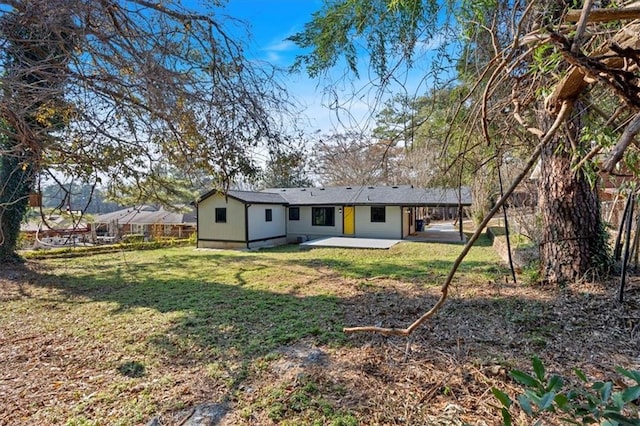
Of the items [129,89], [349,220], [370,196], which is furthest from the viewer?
[349,220]

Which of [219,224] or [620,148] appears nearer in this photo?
[620,148]

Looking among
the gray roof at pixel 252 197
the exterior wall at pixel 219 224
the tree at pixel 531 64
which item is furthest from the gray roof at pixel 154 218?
the tree at pixel 531 64

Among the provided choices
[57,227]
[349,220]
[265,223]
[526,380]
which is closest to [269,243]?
[265,223]

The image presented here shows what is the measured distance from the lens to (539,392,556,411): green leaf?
96 cm

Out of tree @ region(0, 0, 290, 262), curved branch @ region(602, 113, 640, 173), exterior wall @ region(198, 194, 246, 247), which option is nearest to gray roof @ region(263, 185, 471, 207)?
exterior wall @ region(198, 194, 246, 247)

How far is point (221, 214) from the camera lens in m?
15.9

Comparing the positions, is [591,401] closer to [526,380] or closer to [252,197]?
[526,380]

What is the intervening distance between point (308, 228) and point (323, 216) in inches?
39.6

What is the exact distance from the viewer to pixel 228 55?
13.5 ft

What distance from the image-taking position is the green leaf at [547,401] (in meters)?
0.96

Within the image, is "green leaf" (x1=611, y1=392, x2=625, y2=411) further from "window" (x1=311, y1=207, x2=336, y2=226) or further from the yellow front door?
"window" (x1=311, y1=207, x2=336, y2=226)

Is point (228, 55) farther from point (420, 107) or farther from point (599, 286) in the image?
point (599, 286)

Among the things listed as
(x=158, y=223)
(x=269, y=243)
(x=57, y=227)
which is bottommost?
(x=269, y=243)

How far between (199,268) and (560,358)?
877 cm
